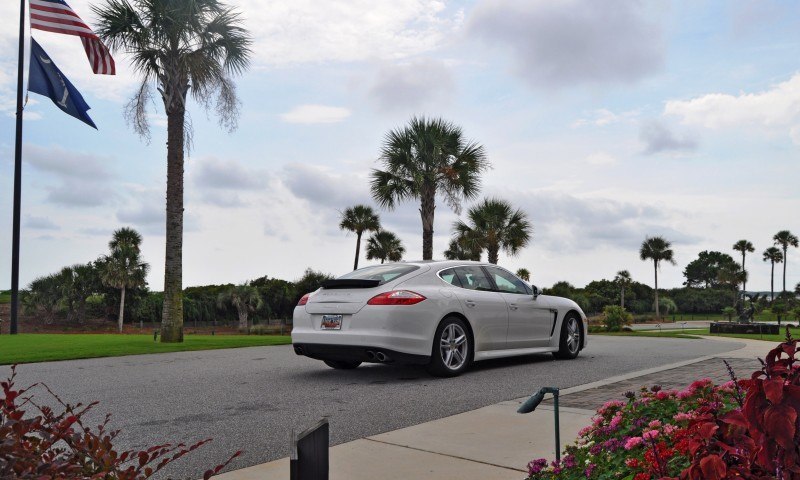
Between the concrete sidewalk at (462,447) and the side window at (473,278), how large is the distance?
8.44ft

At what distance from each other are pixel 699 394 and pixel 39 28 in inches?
763

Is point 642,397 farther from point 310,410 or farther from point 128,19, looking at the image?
point 128,19

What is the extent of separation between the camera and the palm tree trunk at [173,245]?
17.2 meters

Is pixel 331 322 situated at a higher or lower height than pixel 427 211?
lower

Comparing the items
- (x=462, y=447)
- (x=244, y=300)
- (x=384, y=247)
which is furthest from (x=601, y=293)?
(x=462, y=447)

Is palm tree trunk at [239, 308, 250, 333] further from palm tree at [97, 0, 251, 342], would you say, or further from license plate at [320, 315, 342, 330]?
license plate at [320, 315, 342, 330]

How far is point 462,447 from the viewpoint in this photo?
452 centimetres

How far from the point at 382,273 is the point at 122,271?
52212 millimetres

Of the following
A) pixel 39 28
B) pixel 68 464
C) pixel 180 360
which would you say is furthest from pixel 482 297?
pixel 39 28

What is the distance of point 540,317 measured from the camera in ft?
31.7

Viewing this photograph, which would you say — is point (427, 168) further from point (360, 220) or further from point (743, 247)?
point (743, 247)

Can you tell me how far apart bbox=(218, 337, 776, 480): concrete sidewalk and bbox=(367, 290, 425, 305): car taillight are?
79.0 inches

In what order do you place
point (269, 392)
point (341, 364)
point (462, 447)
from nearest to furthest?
point (462, 447) → point (269, 392) → point (341, 364)

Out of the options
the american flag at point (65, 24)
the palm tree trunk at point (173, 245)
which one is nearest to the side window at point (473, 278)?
the palm tree trunk at point (173, 245)
